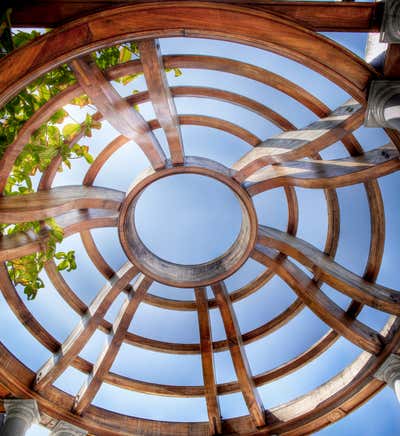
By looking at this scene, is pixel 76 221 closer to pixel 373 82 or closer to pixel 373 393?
pixel 373 82

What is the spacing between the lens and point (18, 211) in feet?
29.6

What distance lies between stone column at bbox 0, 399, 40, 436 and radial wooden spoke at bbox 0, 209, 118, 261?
487 cm

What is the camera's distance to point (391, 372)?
1141 centimetres


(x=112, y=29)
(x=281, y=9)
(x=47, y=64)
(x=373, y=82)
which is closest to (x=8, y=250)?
(x=47, y=64)

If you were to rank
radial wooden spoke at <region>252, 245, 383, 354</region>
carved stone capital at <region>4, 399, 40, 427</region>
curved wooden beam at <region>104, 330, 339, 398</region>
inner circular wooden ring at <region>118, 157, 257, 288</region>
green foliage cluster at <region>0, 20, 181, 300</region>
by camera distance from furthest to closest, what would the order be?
1. curved wooden beam at <region>104, 330, 339, 398</region>
2. inner circular wooden ring at <region>118, 157, 257, 288</region>
3. radial wooden spoke at <region>252, 245, 383, 354</region>
4. carved stone capital at <region>4, 399, 40, 427</region>
5. green foliage cluster at <region>0, 20, 181, 300</region>

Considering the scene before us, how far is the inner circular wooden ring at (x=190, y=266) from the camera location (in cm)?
1226

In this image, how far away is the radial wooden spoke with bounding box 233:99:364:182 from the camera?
378 inches

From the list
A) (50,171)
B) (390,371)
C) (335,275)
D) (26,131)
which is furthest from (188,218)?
(26,131)

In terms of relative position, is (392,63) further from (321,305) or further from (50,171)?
(50,171)

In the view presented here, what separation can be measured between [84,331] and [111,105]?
735cm

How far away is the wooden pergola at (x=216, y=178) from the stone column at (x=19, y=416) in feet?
1.00

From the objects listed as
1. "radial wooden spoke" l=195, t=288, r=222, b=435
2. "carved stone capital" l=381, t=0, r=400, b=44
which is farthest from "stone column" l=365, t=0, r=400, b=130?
"radial wooden spoke" l=195, t=288, r=222, b=435

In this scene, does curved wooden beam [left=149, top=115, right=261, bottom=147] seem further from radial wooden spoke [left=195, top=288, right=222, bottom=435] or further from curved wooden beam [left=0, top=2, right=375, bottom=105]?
curved wooden beam [left=0, top=2, right=375, bottom=105]

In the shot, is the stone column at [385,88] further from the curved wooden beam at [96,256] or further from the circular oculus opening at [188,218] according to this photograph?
the curved wooden beam at [96,256]
